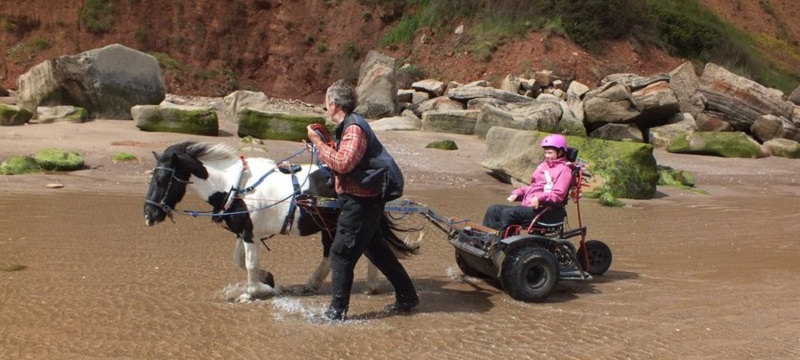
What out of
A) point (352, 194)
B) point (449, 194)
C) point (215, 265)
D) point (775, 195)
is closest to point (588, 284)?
point (352, 194)

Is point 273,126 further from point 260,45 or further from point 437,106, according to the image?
point 260,45

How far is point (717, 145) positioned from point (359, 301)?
17.7 m

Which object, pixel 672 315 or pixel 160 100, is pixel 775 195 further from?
pixel 160 100

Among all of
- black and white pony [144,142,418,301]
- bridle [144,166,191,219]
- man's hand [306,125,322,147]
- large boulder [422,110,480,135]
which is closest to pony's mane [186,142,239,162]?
black and white pony [144,142,418,301]

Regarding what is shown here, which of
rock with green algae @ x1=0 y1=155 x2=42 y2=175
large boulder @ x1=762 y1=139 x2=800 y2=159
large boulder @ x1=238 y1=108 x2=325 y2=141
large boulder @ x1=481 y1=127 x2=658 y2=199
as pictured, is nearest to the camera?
rock with green algae @ x1=0 y1=155 x2=42 y2=175

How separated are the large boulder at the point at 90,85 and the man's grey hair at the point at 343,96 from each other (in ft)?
52.3

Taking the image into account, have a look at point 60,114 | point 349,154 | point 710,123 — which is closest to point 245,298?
point 349,154

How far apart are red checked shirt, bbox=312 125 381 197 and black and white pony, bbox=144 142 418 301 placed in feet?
2.66

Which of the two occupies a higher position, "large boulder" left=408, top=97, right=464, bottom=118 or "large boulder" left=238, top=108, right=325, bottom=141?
"large boulder" left=408, top=97, right=464, bottom=118

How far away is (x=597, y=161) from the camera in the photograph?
1518cm

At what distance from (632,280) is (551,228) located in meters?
1.29

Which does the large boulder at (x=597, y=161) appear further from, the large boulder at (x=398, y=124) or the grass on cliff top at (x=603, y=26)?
the grass on cliff top at (x=603, y=26)

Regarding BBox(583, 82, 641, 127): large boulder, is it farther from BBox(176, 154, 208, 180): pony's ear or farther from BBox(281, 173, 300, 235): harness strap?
BBox(176, 154, 208, 180): pony's ear

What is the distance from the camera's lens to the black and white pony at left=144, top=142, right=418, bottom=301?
6.55 meters
